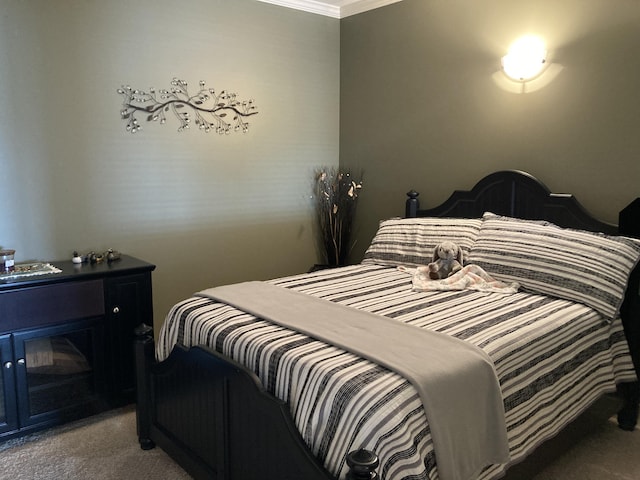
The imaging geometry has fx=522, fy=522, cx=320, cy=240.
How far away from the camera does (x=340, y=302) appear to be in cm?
231

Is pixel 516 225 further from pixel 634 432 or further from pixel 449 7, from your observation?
pixel 449 7

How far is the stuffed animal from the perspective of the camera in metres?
2.72

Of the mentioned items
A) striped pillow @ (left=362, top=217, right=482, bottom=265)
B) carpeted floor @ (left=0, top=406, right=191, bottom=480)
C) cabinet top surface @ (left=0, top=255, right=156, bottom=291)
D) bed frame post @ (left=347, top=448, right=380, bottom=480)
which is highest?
striped pillow @ (left=362, top=217, right=482, bottom=265)

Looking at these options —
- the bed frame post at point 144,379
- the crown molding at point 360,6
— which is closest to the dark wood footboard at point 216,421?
the bed frame post at point 144,379

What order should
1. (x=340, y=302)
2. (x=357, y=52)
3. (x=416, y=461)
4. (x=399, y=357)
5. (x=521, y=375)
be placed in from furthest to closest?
1. (x=357, y=52)
2. (x=340, y=302)
3. (x=521, y=375)
4. (x=399, y=357)
5. (x=416, y=461)

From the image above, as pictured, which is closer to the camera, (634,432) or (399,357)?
(399,357)

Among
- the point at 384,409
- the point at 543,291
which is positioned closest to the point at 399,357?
the point at 384,409

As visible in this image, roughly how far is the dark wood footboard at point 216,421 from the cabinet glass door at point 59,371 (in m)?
0.43

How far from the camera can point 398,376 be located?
1546 millimetres

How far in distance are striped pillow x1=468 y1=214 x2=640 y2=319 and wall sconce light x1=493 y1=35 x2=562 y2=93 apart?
853 millimetres

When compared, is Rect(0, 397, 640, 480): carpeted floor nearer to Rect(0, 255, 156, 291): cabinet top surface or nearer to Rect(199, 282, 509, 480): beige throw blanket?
Rect(199, 282, 509, 480): beige throw blanket

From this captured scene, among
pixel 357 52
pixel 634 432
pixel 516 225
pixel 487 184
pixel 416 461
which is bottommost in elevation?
pixel 634 432

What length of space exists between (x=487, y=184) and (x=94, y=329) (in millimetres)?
2356

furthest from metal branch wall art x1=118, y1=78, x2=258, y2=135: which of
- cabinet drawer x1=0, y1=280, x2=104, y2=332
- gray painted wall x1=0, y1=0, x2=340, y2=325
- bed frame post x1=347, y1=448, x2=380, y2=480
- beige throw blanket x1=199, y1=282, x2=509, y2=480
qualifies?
bed frame post x1=347, y1=448, x2=380, y2=480
